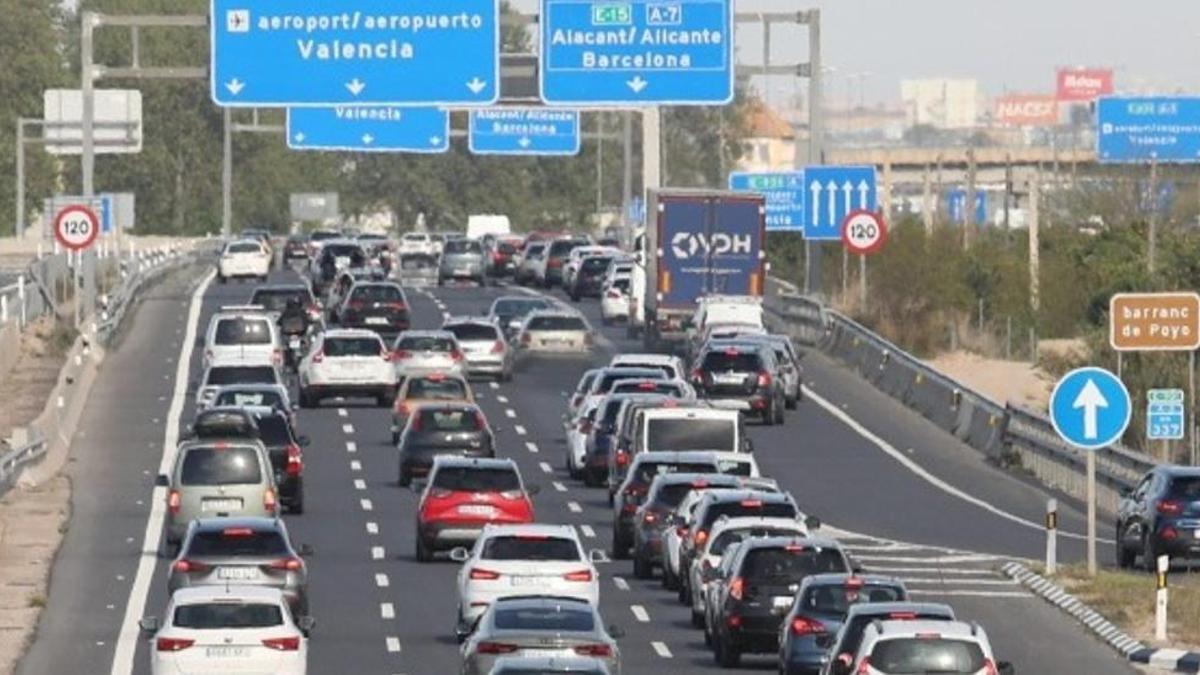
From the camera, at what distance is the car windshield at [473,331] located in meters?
69.3

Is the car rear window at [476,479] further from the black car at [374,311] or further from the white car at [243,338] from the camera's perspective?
the black car at [374,311]

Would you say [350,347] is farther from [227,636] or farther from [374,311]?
[227,636]

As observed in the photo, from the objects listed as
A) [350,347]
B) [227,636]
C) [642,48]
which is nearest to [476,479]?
[227,636]

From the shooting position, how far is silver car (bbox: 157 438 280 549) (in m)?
43.4

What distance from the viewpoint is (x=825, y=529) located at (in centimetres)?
4744

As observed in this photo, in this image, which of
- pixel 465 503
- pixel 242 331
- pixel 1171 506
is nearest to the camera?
pixel 1171 506

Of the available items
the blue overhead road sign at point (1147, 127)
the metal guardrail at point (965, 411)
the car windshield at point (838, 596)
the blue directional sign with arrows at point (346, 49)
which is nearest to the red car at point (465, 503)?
the metal guardrail at point (965, 411)

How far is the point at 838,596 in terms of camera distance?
29922 mm

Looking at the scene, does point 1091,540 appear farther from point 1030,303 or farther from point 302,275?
point 302,275

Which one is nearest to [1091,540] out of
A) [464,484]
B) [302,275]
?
[464,484]

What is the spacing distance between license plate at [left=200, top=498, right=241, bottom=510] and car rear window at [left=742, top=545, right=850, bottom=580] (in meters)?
12.2

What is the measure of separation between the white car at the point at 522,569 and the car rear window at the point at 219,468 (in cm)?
854

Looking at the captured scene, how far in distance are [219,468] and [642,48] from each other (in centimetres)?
2826

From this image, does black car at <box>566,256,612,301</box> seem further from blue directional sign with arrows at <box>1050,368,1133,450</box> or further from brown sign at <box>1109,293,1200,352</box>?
blue directional sign with arrows at <box>1050,368,1133,450</box>
